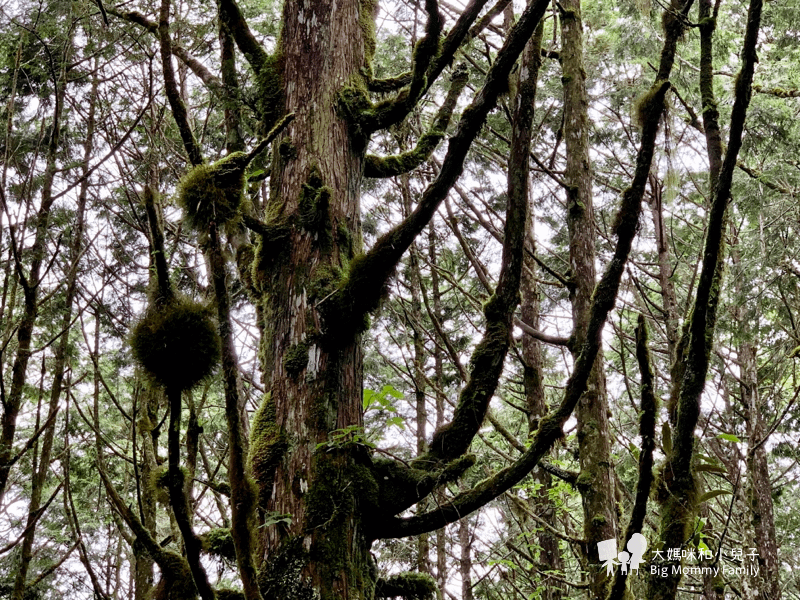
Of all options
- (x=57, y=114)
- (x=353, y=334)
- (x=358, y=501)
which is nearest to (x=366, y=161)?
(x=353, y=334)

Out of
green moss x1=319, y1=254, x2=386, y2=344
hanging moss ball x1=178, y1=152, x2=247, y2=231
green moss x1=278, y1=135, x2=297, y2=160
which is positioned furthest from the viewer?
green moss x1=278, y1=135, x2=297, y2=160

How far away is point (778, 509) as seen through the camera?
41.8ft

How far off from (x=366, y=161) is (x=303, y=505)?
6.31ft

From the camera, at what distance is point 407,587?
263 cm

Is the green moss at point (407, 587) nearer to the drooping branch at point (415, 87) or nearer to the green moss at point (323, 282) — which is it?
the green moss at point (323, 282)

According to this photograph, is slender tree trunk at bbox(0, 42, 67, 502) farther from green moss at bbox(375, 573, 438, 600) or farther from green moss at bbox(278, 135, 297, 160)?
green moss at bbox(375, 573, 438, 600)

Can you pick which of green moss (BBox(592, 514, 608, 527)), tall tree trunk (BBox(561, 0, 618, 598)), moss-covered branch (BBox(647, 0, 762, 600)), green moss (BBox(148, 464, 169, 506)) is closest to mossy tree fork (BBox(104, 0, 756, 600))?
green moss (BBox(148, 464, 169, 506))

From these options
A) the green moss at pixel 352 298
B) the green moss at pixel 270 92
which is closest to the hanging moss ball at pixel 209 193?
the green moss at pixel 352 298

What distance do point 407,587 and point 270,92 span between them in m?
2.40

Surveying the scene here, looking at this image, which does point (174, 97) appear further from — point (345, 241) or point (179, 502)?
point (345, 241)

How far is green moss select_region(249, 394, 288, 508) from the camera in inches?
91.7

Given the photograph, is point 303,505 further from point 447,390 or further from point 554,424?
point 447,390

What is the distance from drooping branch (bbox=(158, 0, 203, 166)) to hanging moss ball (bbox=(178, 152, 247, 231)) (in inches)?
3.5

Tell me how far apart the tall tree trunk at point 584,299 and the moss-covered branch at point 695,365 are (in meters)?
1.52
